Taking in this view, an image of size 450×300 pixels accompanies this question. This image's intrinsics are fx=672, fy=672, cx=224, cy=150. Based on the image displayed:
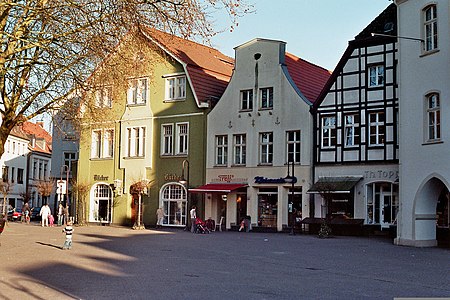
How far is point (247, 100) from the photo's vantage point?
42594 mm

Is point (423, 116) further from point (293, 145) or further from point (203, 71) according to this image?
point (203, 71)

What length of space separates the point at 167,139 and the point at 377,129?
15907 millimetres

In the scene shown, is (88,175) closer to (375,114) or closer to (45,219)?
(45,219)

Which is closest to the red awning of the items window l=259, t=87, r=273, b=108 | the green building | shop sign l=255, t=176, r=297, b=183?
shop sign l=255, t=176, r=297, b=183

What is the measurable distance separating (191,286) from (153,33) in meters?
6.37

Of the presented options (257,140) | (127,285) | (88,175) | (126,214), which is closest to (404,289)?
(127,285)

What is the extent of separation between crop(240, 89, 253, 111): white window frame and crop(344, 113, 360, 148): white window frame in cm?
698

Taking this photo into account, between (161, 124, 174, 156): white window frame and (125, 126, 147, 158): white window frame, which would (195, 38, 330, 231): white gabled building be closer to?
(161, 124, 174, 156): white window frame

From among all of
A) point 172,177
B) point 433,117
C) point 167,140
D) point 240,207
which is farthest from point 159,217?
point 433,117

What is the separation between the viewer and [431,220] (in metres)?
28.8

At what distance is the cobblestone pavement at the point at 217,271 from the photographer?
43.8 feet

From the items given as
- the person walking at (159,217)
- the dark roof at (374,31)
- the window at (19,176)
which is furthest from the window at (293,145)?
the window at (19,176)

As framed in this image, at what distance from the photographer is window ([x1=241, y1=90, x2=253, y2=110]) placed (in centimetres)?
4238

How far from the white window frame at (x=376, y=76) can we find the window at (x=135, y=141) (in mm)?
17990
